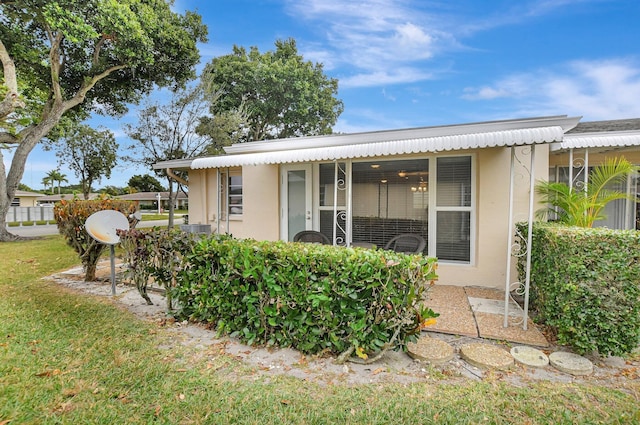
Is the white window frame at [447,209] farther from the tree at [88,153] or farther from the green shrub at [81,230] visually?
the tree at [88,153]

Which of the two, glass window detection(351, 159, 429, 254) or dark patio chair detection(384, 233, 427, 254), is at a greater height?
glass window detection(351, 159, 429, 254)

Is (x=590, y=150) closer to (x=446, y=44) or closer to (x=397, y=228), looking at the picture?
(x=397, y=228)

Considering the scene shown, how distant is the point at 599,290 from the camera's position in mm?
3779

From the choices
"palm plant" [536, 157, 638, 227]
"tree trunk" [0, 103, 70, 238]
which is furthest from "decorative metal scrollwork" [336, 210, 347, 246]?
"tree trunk" [0, 103, 70, 238]

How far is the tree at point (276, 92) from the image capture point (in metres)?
27.4

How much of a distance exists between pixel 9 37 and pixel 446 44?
72.2ft

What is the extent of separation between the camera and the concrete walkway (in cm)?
469

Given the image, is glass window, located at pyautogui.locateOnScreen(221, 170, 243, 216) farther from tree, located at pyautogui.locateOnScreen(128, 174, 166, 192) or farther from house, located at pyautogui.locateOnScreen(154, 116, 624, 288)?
tree, located at pyautogui.locateOnScreen(128, 174, 166, 192)

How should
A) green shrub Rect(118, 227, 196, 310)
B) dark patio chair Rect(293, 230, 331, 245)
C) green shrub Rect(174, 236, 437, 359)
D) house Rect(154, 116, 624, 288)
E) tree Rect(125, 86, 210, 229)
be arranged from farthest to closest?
1. tree Rect(125, 86, 210, 229)
2. dark patio chair Rect(293, 230, 331, 245)
3. house Rect(154, 116, 624, 288)
4. green shrub Rect(118, 227, 196, 310)
5. green shrub Rect(174, 236, 437, 359)

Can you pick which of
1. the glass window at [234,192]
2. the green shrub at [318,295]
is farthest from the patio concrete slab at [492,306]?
the glass window at [234,192]

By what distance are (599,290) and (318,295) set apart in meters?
3.47

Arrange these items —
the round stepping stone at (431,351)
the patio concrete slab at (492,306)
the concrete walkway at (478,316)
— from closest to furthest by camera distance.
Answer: the round stepping stone at (431,351)
the concrete walkway at (478,316)
the patio concrete slab at (492,306)

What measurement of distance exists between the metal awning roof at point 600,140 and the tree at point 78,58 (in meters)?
18.4

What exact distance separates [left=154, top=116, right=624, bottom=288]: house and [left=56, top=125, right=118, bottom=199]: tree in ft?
116
